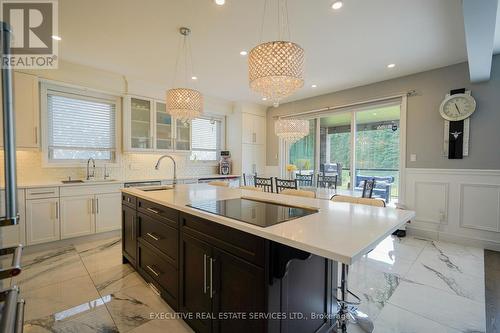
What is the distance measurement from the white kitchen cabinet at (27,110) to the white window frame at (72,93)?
0.20 m

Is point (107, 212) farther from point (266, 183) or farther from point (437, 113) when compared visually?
point (437, 113)

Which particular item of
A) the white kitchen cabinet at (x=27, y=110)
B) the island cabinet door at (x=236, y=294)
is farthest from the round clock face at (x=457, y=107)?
the white kitchen cabinet at (x=27, y=110)

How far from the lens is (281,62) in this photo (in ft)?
5.65

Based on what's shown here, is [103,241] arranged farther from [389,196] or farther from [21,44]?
[389,196]

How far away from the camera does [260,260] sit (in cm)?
119

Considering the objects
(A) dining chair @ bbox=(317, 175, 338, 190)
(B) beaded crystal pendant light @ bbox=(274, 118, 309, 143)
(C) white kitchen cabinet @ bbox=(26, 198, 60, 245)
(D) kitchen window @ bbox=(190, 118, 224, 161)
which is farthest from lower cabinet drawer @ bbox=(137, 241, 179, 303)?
(A) dining chair @ bbox=(317, 175, 338, 190)

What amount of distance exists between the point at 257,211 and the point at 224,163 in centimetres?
413

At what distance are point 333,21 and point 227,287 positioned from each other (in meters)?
2.74

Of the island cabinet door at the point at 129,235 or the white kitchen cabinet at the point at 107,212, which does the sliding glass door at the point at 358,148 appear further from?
the white kitchen cabinet at the point at 107,212

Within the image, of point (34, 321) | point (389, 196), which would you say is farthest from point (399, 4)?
point (34, 321)

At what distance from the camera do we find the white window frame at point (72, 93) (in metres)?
3.47

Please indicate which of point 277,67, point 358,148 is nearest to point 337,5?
point 277,67

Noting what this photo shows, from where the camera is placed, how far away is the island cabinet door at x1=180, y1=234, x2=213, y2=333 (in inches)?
59.9

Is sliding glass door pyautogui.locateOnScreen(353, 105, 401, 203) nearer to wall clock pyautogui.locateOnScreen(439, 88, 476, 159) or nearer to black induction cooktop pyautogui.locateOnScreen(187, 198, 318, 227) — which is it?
wall clock pyautogui.locateOnScreen(439, 88, 476, 159)
